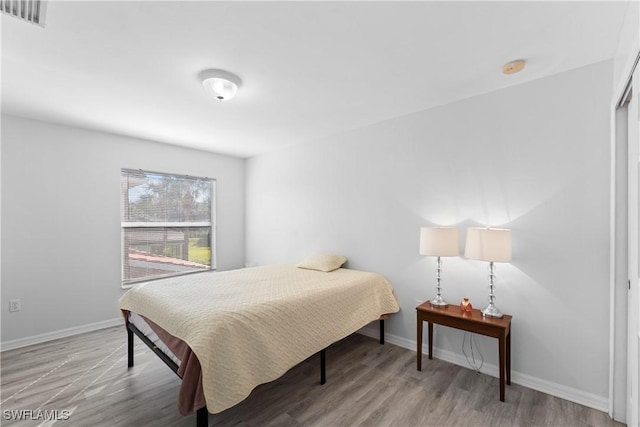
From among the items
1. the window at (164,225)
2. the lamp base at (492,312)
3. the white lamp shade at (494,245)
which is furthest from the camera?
the window at (164,225)

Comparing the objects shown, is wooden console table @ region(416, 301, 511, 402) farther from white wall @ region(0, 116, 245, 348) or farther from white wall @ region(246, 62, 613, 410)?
white wall @ region(0, 116, 245, 348)

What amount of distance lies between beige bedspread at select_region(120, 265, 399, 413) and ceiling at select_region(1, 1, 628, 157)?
170 centimetres

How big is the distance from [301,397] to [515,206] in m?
2.28

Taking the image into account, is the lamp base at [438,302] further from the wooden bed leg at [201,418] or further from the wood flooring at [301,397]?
the wooden bed leg at [201,418]

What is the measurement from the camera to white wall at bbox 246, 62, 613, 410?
2053 millimetres

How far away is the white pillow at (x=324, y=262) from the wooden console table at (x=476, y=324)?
111 cm

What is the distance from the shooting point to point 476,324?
221cm

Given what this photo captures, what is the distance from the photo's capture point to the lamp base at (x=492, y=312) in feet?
7.39

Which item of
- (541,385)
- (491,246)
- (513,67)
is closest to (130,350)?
(491,246)

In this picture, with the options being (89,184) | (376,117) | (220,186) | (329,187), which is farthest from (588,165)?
(89,184)

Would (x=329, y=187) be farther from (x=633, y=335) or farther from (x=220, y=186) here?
(x=633, y=335)

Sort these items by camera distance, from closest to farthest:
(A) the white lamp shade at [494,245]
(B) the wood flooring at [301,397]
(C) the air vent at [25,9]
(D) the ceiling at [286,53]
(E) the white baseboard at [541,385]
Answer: (C) the air vent at [25,9] → (D) the ceiling at [286,53] → (B) the wood flooring at [301,397] → (E) the white baseboard at [541,385] → (A) the white lamp shade at [494,245]

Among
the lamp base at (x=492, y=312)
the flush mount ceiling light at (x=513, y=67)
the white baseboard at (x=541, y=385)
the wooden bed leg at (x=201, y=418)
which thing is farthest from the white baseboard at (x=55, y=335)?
the flush mount ceiling light at (x=513, y=67)

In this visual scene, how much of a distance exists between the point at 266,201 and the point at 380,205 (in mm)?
2100
